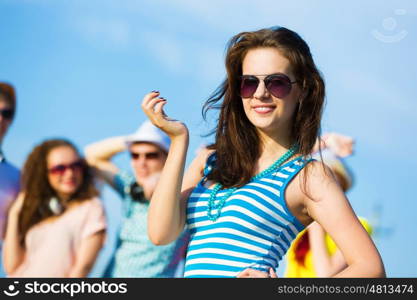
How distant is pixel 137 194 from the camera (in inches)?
235

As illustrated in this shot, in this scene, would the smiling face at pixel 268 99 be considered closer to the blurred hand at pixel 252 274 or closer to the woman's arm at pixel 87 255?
the blurred hand at pixel 252 274

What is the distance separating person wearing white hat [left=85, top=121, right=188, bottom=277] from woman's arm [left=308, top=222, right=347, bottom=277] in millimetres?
990

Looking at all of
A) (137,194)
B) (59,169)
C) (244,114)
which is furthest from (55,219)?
(244,114)

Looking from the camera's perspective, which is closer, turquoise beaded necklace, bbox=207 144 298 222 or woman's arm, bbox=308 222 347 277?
turquoise beaded necklace, bbox=207 144 298 222

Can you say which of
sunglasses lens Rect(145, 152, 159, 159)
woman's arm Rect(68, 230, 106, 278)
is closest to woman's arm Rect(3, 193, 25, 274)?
woman's arm Rect(68, 230, 106, 278)

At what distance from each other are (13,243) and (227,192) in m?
3.66

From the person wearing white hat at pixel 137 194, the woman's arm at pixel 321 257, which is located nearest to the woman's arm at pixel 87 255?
the person wearing white hat at pixel 137 194

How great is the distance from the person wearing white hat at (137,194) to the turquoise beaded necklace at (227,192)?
2.67 meters

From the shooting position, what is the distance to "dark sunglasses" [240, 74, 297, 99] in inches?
118

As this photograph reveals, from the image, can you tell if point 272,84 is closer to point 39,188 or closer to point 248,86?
point 248,86

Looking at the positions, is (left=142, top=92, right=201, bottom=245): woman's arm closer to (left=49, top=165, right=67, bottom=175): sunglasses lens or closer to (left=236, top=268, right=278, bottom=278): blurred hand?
(left=236, top=268, right=278, bottom=278): blurred hand

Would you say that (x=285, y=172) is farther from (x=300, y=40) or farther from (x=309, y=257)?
(x=309, y=257)

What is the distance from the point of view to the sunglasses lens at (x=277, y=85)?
299cm

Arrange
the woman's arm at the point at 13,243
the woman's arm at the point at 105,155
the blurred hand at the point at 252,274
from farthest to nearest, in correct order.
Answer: the woman's arm at the point at 105,155, the woman's arm at the point at 13,243, the blurred hand at the point at 252,274
